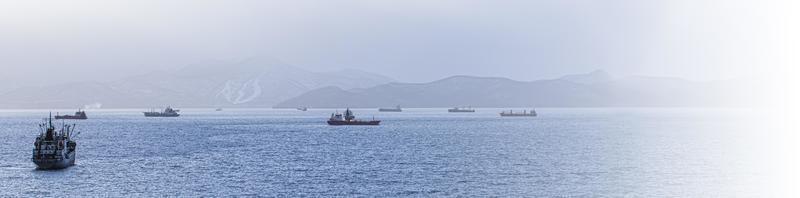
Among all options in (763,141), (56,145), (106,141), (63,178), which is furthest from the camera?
(763,141)

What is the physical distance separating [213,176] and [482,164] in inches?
1261

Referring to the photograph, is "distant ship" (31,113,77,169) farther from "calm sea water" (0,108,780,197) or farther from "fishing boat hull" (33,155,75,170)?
"calm sea water" (0,108,780,197)

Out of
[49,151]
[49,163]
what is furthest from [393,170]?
[49,151]

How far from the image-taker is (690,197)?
73812 mm

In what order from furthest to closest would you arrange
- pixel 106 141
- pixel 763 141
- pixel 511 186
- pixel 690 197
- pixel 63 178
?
pixel 763 141, pixel 106 141, pixel 63 178, pixel 511 186, pixel 690 197

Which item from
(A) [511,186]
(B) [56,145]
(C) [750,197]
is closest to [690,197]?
(C) [750,197]

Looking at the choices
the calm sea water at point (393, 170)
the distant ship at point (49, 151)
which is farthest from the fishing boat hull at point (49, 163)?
the calm sea water at point (393, 170)

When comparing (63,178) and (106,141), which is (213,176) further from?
(106,141)

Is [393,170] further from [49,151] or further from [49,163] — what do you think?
[49,151]

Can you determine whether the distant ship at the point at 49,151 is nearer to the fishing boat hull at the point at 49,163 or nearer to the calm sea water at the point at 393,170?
the fishing boat hull at the point at 49,163

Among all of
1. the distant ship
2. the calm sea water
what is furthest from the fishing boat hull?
the calm sea water

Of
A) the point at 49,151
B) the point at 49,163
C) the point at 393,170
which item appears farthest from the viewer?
the point at 393,170

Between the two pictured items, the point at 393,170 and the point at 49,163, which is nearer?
the point at 49,163

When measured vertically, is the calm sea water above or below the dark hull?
below
